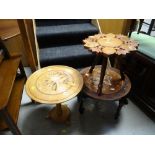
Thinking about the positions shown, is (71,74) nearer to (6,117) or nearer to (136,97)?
(6,117)

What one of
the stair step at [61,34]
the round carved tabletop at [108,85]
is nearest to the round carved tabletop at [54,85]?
the round carved tabletop at [108,85]

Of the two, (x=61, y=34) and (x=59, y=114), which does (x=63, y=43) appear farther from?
(x=59, y=114)

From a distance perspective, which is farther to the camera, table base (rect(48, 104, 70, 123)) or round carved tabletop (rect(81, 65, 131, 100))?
table base (rect(48, 104, 70, 123))

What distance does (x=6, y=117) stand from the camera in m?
1.12

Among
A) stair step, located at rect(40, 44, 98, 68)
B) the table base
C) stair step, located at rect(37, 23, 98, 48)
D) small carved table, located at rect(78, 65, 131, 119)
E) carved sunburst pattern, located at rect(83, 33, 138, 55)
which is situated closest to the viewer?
carved sunburst pattern, located at rect(83, 33, 138, 55)

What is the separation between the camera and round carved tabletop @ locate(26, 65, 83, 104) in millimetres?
1318

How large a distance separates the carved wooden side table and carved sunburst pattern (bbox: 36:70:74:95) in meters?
0.20

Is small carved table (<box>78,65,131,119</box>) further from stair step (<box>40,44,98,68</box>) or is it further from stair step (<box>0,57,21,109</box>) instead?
stair step (<box>0,57,21,109</box>)

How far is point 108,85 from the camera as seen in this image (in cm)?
160

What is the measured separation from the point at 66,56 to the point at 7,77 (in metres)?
0.85

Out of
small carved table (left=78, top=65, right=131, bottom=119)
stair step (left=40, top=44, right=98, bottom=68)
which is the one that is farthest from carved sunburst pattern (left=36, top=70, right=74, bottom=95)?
stair step (left=40, top=44, right=98, bottom=68)

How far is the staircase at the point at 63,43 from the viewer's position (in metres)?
2.05

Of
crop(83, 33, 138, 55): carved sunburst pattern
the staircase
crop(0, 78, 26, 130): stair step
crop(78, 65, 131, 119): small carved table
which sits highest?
crop(83, 33, 138, 55): carved sunburst pattern
